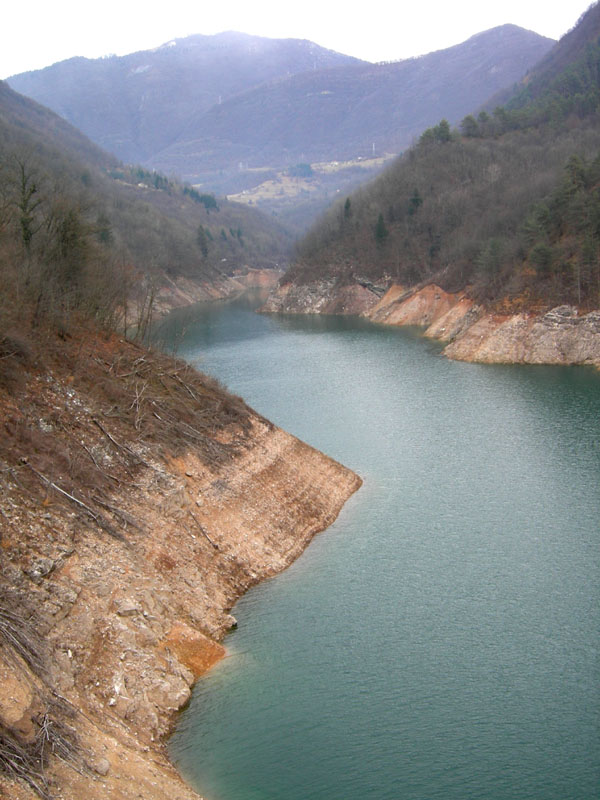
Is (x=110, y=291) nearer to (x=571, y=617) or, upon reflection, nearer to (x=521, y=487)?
(x=521, y=487)

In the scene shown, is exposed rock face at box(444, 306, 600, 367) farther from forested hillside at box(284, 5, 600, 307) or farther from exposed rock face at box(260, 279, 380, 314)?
exposed rock face at box(260, 279, 380, 314)

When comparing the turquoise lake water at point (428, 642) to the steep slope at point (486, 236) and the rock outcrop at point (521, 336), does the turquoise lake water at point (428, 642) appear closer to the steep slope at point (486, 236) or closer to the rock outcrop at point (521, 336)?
the rock outcrop at point (521, 336)

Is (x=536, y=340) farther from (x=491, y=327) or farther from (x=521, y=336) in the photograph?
(x=491, y=327)

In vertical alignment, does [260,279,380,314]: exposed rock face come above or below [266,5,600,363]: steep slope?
below

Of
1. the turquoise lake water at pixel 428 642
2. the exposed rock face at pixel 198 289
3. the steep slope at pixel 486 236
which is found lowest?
the turquoise lake water at pixel 428 642

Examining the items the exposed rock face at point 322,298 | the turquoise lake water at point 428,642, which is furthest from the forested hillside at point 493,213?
the turquoise lake water at point 428,642

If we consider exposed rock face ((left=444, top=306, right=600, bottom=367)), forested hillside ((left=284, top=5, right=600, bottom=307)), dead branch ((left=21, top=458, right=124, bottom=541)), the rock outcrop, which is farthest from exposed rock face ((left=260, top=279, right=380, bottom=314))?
dead branch ((left=21, top=458, right=124, bottom=541))

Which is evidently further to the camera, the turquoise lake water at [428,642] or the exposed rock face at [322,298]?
the exposed rock face at [322,298]

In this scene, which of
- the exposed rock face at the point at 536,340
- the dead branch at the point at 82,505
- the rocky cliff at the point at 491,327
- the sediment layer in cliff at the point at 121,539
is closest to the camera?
the sediment layer in cliff at the point at 121,539
